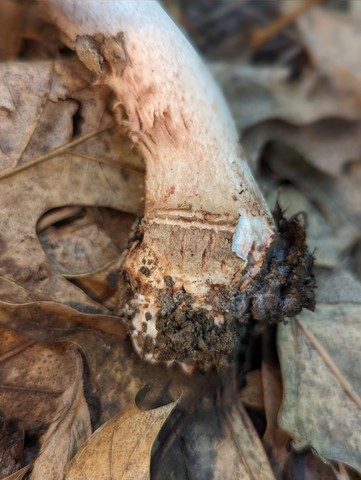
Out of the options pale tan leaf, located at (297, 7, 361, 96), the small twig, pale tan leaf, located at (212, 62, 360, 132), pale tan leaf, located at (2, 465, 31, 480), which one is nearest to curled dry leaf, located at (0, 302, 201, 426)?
pale tan leaf, located at (2, 465, 31, 480)

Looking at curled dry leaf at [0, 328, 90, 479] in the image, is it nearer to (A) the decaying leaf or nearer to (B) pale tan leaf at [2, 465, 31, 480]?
(B) pale tan leaf at [2, 465, 31, 480]

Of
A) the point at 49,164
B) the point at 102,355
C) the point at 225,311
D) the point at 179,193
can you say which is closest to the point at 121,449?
the point at 102,355

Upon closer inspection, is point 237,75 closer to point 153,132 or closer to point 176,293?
point 153,132

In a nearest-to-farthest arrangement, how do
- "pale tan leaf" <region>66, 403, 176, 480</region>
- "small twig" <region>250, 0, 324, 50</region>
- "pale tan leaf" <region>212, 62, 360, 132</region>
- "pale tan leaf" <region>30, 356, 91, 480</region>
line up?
"pale tan leaf" <region>66, 403, 176, 480</region>, "pale tan leaf" <region>30, 356, 91, 480</region>, "pale tan leaf" <region>212, 62, 360, 132</region>, "small twig" <region>250, 0, 324, 50</region>

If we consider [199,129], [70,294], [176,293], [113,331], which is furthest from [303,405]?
[199,129]

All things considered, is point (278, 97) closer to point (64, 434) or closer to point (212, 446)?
point (212, 446)

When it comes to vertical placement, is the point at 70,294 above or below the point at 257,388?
above

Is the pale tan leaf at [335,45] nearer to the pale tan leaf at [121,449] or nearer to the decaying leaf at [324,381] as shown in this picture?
the decaying leaf at [324,381]

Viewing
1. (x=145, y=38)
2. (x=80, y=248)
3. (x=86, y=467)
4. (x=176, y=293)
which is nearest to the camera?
(x=86, y=467)
